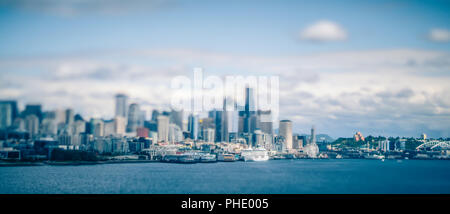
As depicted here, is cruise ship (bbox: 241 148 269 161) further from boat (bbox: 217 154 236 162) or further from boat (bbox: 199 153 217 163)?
boat (bbox: 199 153 217 163)

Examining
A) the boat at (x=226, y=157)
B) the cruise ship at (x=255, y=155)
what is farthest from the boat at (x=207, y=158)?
the cruise ship at (x=255, y=155)

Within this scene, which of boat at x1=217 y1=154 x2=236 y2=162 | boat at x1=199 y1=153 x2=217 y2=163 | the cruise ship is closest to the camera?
boat at x1=199 y1=153 x2=217 y2=163

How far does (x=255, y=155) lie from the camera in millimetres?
45531

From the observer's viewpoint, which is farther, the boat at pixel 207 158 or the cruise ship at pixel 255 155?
the cruise ship at pixel 255 155

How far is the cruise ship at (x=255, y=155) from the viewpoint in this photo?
45.0 m

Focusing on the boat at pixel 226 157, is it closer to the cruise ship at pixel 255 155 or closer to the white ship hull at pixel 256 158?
the cruise ship at pixel 255 155

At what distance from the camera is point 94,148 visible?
4403 cm

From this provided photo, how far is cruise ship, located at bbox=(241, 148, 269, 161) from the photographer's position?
4503 centimetres

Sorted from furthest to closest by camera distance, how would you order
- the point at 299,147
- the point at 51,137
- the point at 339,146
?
the point at 339,146 < the point at 299,147 < the point at 51,137

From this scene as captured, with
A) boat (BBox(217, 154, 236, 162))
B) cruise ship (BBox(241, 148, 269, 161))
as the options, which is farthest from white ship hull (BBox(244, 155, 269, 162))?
boat (BBox(217, 154, 236, 162))

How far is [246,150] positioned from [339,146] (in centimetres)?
1315

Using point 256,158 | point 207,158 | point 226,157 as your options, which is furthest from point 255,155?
point 207,158
